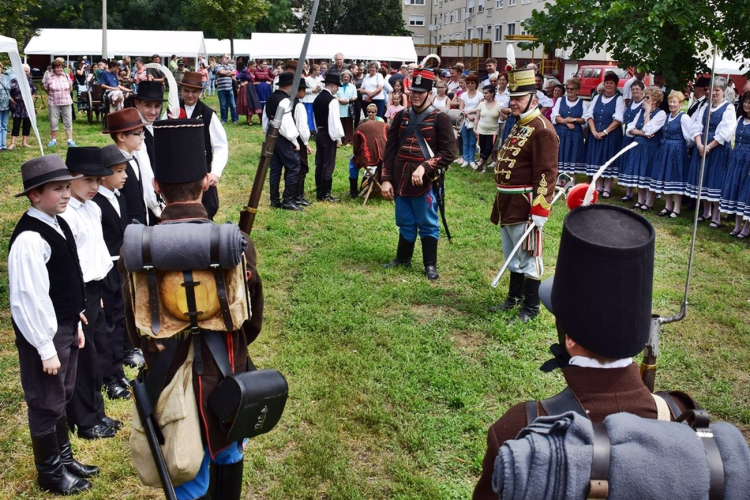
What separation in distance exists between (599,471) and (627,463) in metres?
0.06

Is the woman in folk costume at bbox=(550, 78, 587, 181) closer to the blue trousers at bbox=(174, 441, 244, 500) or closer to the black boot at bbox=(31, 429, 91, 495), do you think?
the black boot at bbox=(31, 429, 91, 495)

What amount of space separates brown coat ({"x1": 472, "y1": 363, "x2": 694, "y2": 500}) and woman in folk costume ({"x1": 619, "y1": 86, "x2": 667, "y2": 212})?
31.9 ft

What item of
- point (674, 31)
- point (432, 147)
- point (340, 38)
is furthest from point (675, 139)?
point (340, 38)

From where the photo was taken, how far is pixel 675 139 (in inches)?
415

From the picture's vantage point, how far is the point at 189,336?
8.90ft

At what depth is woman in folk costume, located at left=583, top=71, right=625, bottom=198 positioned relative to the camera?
11898mm

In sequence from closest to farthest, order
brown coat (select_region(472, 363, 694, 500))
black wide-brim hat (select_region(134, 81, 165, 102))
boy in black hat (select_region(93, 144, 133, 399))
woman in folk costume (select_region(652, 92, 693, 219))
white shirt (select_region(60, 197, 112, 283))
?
brown coat (select_region(472, 363, 694, 500)), white shirt (select_region(60, 197, 112, 283)), boy in black hat (select_region(93, 144, 133, 399)), black wide-brim hat (select_region(134, 81, 165, 102)), woman in folk costume (select_region(652, 92, 693, 219))

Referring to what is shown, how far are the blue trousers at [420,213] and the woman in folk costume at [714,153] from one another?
445 cm

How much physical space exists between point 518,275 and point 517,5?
48177 millimetres

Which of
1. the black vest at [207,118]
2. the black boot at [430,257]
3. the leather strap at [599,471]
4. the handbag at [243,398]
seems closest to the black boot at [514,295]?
the black boot at [430,257]

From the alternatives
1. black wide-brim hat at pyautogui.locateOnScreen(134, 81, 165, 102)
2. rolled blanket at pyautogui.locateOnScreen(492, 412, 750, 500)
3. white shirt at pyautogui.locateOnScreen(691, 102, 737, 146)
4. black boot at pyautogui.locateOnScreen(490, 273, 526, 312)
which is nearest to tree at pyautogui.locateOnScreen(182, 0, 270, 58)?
white shirt at pyautogui.locateOnScreen(691, 102, 737, 146)

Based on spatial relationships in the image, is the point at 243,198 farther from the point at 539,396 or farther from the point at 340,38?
the point at 340,38

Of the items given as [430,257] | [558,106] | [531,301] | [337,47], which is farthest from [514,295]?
[337,47]

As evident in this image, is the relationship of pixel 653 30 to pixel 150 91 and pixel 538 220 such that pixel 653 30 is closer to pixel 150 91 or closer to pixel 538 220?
pixel 538 220
